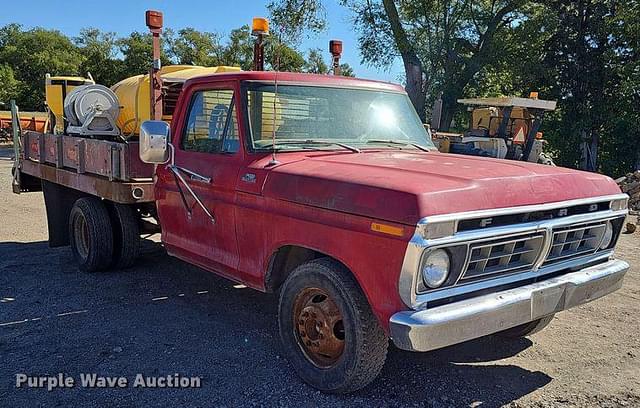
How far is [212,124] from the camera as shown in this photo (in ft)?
15.1

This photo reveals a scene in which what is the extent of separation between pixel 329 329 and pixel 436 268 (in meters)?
0.89

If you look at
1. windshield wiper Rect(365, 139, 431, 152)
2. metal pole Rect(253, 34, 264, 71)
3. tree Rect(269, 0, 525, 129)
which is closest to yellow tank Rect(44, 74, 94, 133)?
metal pole Rect(253, 34, 264, 71)

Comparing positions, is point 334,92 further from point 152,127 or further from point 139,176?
point 139,176

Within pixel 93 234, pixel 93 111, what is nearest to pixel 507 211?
pixel 93 234

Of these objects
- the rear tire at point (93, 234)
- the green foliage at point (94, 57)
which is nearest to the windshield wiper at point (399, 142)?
the rear tire at point (93, 234)

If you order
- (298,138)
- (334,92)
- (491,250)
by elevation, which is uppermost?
(334,92)

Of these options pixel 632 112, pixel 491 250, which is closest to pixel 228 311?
pixel 491 250

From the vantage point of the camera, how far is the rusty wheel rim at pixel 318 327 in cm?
357

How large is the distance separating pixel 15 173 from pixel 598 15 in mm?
18200

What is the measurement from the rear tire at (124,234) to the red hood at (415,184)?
2918mm

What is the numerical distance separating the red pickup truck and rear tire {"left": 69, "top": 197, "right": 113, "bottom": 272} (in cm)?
135

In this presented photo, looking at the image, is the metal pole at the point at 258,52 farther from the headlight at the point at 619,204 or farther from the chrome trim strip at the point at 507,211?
the headlight at the point at 619,204

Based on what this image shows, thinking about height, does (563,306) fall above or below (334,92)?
below

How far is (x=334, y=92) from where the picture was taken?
464cm
